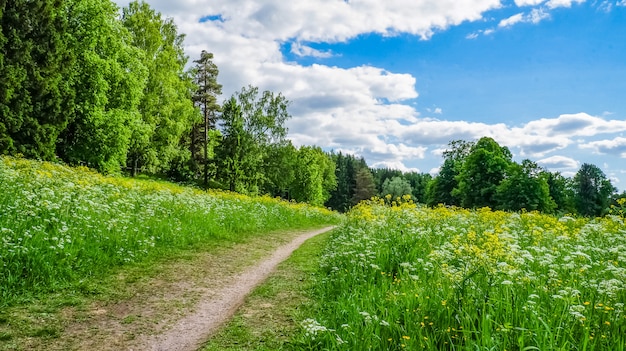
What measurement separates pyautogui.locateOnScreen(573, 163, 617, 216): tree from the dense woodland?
0.45ft

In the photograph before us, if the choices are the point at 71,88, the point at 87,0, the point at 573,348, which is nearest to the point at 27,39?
the point at 71,88

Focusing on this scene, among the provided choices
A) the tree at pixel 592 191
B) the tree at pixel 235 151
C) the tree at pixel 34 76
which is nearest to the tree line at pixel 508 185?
the tree at pixel 592 191

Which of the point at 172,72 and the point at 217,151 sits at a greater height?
the point at 172,72

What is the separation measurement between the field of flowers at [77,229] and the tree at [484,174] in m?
39.0

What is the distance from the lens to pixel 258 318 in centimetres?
618

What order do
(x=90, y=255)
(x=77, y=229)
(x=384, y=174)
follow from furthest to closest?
(x=384, y=174) → (x=77, y=229) → (x=90, y=255)

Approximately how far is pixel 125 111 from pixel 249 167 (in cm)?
1620

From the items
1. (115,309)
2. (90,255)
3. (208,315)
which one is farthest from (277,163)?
(115,309)

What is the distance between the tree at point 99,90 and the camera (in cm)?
2406

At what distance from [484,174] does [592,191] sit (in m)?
23.0

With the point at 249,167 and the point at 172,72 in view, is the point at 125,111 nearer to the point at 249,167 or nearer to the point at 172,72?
the point at 172,72

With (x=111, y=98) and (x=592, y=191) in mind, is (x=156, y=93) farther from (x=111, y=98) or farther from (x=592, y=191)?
(x=592, y=191)

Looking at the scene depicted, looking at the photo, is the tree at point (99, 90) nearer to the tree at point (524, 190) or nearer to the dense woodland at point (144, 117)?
the dense woodland at point (144, 117)

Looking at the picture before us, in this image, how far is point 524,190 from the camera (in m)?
41.0
